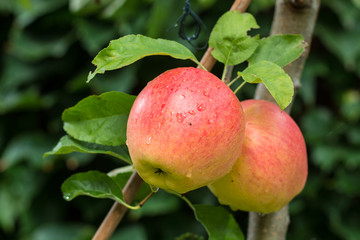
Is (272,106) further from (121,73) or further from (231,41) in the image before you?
(121,73)

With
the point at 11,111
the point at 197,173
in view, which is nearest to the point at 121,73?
the point at 11,111

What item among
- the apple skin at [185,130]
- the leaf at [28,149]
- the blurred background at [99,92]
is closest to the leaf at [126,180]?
the apple skin at [185,130]

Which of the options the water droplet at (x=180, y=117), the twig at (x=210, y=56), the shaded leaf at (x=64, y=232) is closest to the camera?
the water droplet at (x=180, y=117)

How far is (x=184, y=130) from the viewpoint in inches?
15.3

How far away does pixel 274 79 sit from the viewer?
0.42 meters

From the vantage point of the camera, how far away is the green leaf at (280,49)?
488mm

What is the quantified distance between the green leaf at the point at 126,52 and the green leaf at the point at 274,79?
0.07m

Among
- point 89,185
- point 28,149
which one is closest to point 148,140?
point 89,185

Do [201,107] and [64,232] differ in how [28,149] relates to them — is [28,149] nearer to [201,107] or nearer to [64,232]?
[64,232]

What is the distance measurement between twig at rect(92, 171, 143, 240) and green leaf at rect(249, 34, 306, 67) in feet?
0.58

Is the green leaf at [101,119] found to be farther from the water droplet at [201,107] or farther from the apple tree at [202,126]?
the water droplet at [201,107]

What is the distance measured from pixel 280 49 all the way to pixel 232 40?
5 centimetres

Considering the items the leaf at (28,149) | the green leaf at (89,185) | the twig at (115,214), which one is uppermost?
the green leaf at (89,185)

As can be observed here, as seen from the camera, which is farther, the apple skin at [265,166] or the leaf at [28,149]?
the leaf at [28,149]
